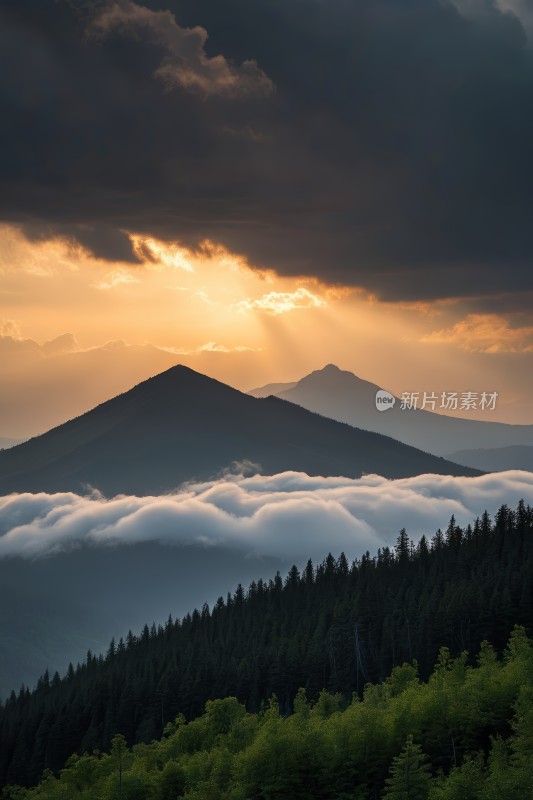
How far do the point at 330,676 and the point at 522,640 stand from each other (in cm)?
4381

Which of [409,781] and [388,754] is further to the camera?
[388,754]

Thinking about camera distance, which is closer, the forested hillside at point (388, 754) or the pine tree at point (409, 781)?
the pine tree at point (409, 781)

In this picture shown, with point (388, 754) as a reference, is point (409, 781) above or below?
above

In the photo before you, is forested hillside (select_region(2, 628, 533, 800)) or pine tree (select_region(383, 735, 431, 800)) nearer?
pine tree (select_region(383, 735, 431, 800))

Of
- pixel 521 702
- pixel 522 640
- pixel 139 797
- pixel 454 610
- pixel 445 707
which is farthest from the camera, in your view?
pixel 454 610

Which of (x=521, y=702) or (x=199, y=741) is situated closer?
(x=521, y=702)

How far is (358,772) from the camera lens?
126438mm

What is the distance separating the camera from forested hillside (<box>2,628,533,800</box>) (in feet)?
367

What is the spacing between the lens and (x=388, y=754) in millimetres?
129125

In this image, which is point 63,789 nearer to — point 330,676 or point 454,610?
point 330,676

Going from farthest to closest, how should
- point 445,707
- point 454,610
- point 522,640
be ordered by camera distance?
1. point 454,610
2. point 522,640
3. point 445,707

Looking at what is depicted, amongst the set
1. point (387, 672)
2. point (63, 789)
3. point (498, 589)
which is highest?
point (498, 589)

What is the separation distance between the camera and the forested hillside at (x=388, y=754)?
11200cm

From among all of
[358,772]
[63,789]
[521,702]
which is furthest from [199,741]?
[521,702]
